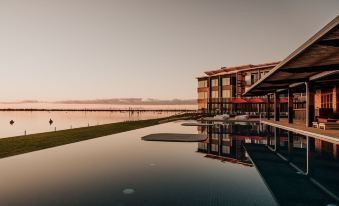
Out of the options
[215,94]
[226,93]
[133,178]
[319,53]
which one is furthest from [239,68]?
[133,178]

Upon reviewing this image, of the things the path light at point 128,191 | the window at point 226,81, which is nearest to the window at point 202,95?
the window at point 226,81

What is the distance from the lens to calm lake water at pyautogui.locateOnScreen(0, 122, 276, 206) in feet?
20.4

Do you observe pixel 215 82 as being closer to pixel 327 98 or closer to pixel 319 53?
pixel 327 98

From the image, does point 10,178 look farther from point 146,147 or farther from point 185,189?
point 146,147

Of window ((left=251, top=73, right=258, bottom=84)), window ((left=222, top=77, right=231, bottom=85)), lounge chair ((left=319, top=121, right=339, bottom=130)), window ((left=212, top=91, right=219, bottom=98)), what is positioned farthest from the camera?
window ((left=212, top=91, right=219, bottom=98))

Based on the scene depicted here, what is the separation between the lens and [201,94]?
72125 mm

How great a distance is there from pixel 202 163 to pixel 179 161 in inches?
37.0

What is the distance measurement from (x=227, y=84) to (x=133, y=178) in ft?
191

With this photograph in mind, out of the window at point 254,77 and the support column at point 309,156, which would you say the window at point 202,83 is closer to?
the window at point 254,77

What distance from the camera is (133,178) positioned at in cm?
811

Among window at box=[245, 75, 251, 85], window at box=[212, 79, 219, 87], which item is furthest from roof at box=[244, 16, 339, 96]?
window at box=[212, 79, 219, 87]

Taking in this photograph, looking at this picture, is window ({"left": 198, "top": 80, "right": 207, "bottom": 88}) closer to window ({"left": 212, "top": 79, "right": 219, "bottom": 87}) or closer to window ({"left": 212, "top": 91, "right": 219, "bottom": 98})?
window ({"left": 212, "top": 79, "right": 219, "bottom": 87})

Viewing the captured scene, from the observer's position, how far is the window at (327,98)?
27.2 metres

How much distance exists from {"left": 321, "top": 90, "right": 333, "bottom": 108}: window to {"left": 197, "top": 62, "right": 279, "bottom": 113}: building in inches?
1035
